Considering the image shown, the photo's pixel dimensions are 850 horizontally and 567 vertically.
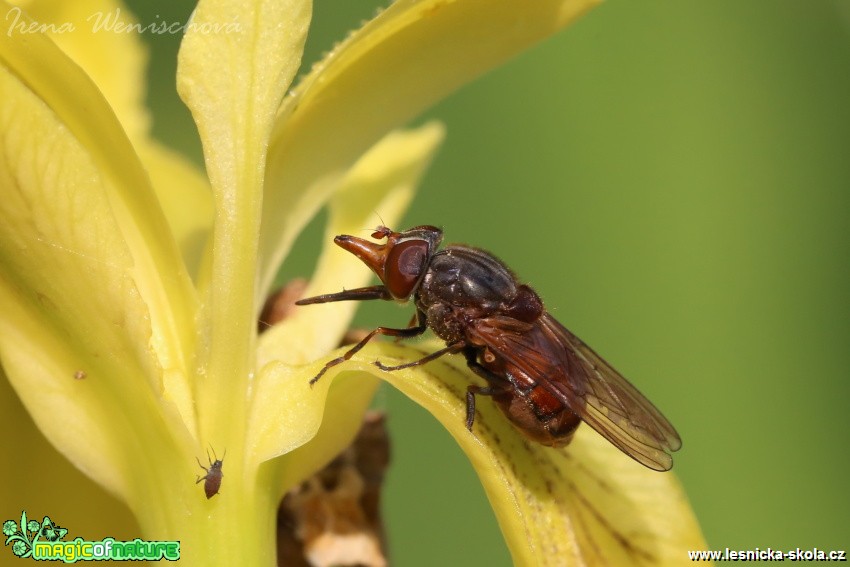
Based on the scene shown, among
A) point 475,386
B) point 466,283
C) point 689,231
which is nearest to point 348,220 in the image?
A: point 466,283

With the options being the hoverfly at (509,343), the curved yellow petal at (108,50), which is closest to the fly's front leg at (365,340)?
the hoverfly at (509,343)

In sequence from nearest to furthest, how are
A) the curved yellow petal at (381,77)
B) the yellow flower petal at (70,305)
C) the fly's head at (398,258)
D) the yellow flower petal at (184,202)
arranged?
the yellow flower petal at (70,305) → the curved yellow petal at (381,77) → the fly's head at (398,258) → the yellow flower petal at (184,202)

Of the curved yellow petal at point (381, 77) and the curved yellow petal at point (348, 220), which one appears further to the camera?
the curved yellow petal at point (348, 220)

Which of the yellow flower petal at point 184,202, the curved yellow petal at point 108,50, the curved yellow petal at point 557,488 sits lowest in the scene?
the curved yellow petal at point 557,488

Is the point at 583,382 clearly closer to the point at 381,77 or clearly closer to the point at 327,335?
the point at 327,335

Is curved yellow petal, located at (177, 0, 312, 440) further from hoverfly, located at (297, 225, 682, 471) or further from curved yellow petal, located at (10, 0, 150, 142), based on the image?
curved yellow petal, located at (10, 0, 150, 142)

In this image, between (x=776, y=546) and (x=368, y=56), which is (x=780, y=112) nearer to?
(x=776, y=546)

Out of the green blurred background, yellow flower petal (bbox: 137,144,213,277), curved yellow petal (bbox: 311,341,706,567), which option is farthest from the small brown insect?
the green blurred background

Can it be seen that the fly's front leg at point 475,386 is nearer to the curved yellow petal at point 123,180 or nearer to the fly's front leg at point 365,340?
the fly's front leg at point 365,340
